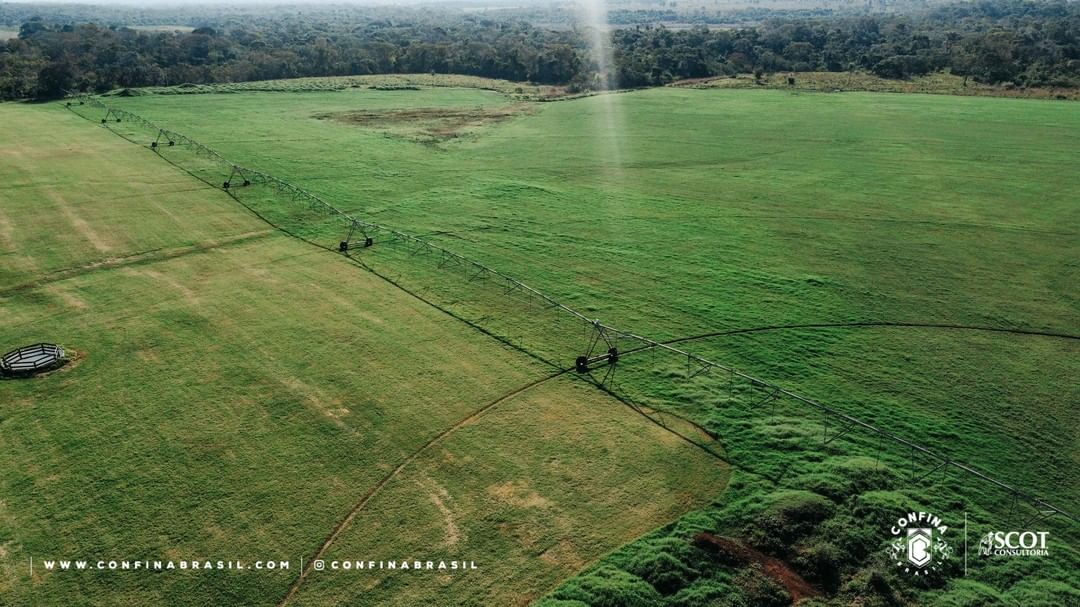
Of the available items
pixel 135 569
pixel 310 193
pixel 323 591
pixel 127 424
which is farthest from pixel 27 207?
pixel 323 591

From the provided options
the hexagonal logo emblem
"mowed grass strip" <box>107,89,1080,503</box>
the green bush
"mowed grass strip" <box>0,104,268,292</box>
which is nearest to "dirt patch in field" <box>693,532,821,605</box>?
the green bush

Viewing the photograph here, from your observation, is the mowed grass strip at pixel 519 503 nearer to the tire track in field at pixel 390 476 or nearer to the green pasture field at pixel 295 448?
the green pasture field at pixel 295 448

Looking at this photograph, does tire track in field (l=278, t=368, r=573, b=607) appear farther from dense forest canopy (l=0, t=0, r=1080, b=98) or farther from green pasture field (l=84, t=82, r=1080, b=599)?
dense forest canopy (l=0, t=0, r=1080, b=98)

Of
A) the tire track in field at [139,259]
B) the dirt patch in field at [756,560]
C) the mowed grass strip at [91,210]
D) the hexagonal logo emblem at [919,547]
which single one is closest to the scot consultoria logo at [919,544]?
the hexagonal logo emblem at [919,547]

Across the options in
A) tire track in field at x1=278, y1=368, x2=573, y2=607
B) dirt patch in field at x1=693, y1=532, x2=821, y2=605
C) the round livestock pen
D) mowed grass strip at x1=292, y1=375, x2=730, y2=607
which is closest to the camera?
dirt patch in field at x1=693, y1=532, x2=821, y2=605

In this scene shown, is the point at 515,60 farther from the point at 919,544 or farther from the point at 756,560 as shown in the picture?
the point at 756,560

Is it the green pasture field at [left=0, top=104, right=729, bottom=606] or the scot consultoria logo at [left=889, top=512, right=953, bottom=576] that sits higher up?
the green pasture field at [left=0, top=104, right=729, bottom=606]

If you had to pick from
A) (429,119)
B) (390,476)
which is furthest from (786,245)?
(429,119)
